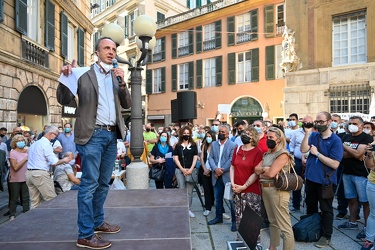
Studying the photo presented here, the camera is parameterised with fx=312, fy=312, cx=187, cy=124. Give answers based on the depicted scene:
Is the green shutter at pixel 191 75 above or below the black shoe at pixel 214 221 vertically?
above

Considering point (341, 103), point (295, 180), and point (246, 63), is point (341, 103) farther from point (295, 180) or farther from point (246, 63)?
point (295, 180)

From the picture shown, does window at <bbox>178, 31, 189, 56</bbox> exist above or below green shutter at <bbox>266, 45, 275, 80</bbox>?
above

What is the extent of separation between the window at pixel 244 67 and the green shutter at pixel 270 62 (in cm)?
161

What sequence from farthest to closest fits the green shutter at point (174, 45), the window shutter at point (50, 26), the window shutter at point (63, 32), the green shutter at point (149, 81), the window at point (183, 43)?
the green shutter at point (149, 81)
the green shutter at point (174, 45)
the window at point (183, 43)
the window shutter at point (63, 32)
the window shutter at point (50, 26)

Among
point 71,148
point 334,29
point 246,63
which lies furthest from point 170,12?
point 71,148

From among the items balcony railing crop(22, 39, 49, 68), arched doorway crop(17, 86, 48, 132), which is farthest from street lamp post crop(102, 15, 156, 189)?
arched doorway crop(17, 86, 48, 132)

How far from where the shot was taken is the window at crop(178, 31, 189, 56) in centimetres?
2598

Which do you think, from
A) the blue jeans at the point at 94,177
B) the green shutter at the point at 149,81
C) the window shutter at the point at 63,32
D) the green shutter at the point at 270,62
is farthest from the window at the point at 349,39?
the green shutter at the point at 149,81

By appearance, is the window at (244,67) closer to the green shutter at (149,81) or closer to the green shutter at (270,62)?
the green shutter at (270,62)

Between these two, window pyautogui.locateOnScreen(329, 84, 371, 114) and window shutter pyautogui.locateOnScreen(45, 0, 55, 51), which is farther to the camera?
window pyautogui.locateOnScreen(329, 84, 371, 114)

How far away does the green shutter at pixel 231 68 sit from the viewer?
2255cm

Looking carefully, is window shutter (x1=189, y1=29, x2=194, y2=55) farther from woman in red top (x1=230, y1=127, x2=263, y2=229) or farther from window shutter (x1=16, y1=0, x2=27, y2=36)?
woman in red top (x1=230, y1=127, x2=263, y2=229)

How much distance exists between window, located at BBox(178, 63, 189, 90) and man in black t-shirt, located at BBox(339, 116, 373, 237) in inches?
835

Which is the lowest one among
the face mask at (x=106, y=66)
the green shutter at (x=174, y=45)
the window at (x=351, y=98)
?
the face mask at (x=106, y=66)
